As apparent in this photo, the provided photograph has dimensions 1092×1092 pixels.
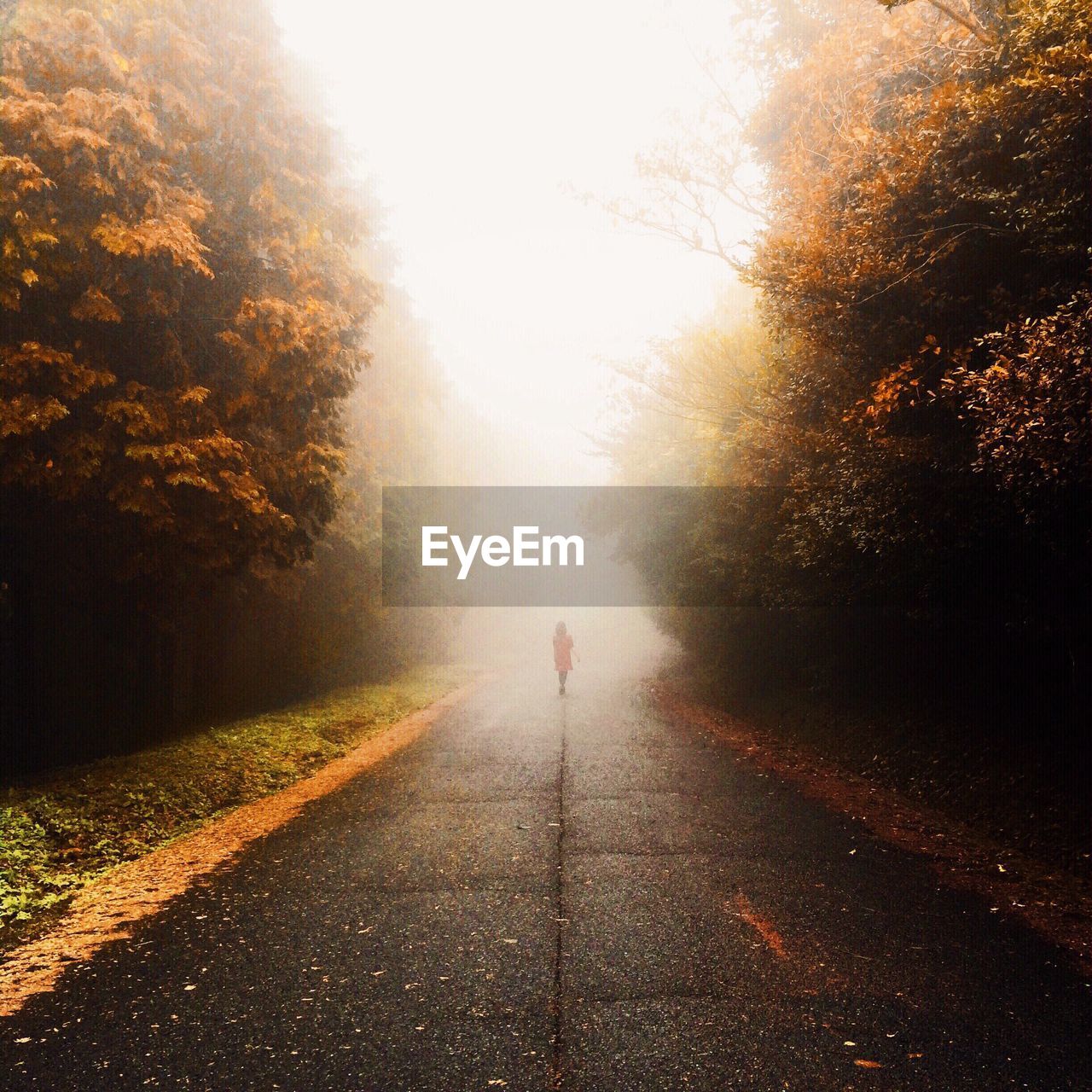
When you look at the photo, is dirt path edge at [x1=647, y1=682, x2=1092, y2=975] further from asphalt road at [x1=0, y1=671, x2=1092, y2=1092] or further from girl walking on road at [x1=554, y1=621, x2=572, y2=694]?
girl walking on road at [x1=554, y1=621, x2=572, y2=694]

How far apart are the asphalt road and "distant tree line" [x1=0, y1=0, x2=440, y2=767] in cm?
505

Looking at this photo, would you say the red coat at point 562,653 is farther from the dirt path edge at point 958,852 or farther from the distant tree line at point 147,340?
the dirt path edge at point 958,852

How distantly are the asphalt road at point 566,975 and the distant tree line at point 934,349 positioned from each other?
2.82 m

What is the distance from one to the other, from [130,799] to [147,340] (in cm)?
576

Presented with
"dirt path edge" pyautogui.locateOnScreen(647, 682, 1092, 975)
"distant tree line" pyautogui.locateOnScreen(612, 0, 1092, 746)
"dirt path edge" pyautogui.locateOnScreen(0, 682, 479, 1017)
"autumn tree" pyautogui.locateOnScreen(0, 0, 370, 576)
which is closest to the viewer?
"dirt path edge" pyautogui.locateOnScreen(0, 682, 479, 1017)

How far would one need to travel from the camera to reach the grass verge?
5.65 m

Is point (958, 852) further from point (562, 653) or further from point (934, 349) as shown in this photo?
point (562, 653)

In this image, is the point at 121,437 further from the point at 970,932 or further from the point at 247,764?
the point at 970,932

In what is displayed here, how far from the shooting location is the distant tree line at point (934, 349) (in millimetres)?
5559

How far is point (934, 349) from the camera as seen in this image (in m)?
6.86

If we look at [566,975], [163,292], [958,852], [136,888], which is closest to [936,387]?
[958,852]

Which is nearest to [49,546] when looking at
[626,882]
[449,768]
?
[449,768]

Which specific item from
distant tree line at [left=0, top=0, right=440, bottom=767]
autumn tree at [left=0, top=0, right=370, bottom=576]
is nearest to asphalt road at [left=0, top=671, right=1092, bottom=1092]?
autumn tree at [left=0, top=0, right=370, bottom=576]

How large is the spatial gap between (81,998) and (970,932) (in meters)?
5.21
